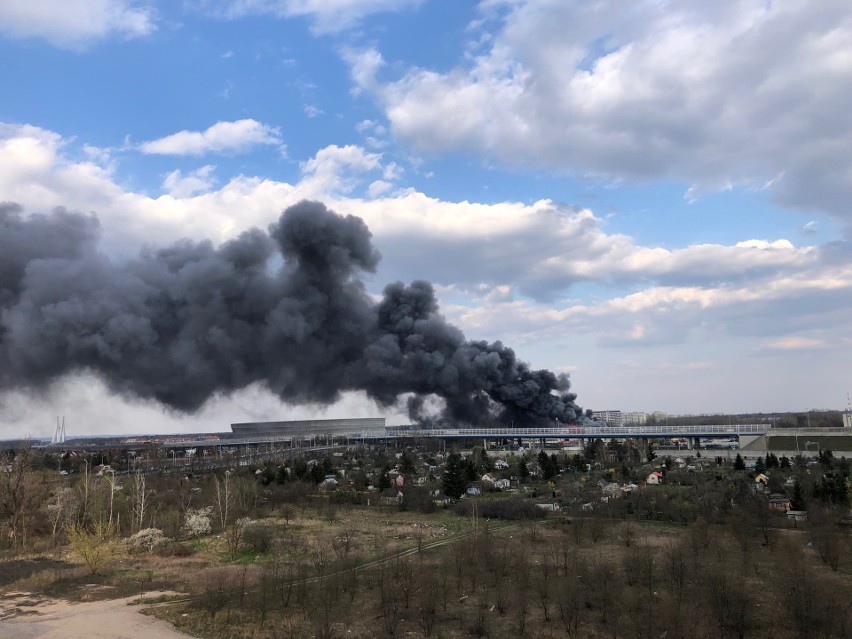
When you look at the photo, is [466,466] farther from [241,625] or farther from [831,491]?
[241,625]

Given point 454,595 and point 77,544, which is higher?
point 77,544

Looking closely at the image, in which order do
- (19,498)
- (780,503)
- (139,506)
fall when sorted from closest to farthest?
(19,498) → (780,503) → (139,506)

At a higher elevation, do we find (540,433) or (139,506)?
(139,506)

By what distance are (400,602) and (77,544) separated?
12.4m

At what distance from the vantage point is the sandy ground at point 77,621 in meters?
15.3

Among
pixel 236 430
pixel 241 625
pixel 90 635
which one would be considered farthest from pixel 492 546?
pixel 236 430

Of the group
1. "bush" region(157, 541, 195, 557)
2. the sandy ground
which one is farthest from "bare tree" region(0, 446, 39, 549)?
the sandy ground

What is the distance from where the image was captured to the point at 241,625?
52.0 feet

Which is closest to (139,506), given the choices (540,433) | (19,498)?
(19,498)

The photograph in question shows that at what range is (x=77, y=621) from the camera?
16.4m

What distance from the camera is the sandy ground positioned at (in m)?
15.3

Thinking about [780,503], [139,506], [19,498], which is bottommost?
[780,503]

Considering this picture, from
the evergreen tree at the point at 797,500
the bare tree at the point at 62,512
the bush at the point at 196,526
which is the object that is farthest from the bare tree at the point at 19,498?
the evergreen tree at the point at 797,500

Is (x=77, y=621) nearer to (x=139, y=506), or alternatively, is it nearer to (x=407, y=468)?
(x=139, y=506)
